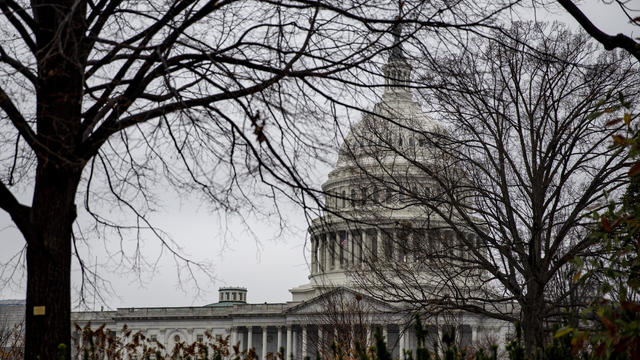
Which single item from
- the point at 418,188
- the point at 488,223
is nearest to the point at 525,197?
the point at 488,223

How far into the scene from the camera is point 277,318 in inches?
3757

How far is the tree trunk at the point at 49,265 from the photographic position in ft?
23.4

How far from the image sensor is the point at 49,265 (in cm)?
Answer: 720

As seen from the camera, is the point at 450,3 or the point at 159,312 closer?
the point at 450,3

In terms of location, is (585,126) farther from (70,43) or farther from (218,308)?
(218,308)

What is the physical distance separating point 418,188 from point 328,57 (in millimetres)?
10433

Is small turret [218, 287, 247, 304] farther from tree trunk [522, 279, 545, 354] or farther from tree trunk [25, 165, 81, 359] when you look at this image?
tree trunk [25, 165, 81, 359]

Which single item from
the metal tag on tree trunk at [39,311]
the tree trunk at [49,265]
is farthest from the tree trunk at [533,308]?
the metal tag on tree trunk at [39,311]

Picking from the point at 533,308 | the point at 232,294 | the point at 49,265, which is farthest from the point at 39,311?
the point at 232,294

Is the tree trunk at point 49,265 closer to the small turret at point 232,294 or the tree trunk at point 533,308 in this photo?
the tree trunk at point 533,308

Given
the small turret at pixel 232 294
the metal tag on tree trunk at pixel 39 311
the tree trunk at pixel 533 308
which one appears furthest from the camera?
the small turret at pixel 232 294

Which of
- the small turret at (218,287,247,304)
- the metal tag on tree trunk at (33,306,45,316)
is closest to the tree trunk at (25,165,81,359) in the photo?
the metal tag on tree trunk at (33,306,45,316)

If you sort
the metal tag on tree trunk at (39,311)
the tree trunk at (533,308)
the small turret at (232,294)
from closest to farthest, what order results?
the metal tag on tree trunk at (39,311) → the tree trunk at (533,308) → the small turret at (232,294)

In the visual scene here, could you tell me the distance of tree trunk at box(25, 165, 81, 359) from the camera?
7.14 m
